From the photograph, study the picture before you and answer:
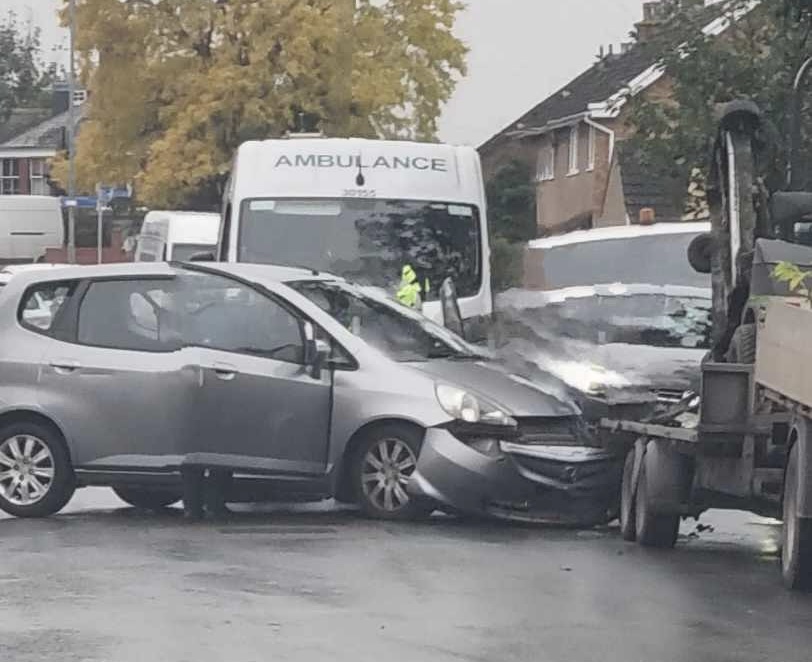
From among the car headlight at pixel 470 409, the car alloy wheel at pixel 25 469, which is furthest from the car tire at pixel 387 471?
the car alloy wheel at pixel 25 469

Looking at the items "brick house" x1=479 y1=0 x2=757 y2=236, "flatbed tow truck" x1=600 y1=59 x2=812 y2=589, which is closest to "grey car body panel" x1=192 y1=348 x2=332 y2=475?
"flatbed tow truck" x1=600 y1=59 x2=812 y2=589

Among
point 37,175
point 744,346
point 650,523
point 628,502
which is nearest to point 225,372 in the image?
point 628,502

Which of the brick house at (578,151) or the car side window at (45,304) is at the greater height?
the brick house at (578,151)

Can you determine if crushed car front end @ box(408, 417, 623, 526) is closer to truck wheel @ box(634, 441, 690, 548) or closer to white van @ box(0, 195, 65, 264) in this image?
truck wheel @ box(634, 441, 690, 548)

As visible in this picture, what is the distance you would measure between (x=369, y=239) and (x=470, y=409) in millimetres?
5847

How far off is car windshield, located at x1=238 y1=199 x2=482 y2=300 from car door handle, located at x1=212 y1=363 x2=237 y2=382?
5.05 m

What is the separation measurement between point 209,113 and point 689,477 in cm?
3815

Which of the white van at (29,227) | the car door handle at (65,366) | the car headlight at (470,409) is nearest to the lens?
the car headlight at (470,409)

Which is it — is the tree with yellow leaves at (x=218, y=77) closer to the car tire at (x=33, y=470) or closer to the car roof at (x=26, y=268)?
the car roof at (x=26, y=268)

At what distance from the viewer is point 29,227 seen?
193 ft

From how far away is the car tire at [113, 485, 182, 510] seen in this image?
50.2 ft

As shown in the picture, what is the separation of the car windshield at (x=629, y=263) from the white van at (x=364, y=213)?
1.31 m

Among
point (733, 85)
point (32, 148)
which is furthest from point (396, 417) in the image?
point (32, 148)

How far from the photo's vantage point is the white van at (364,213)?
761 inches
